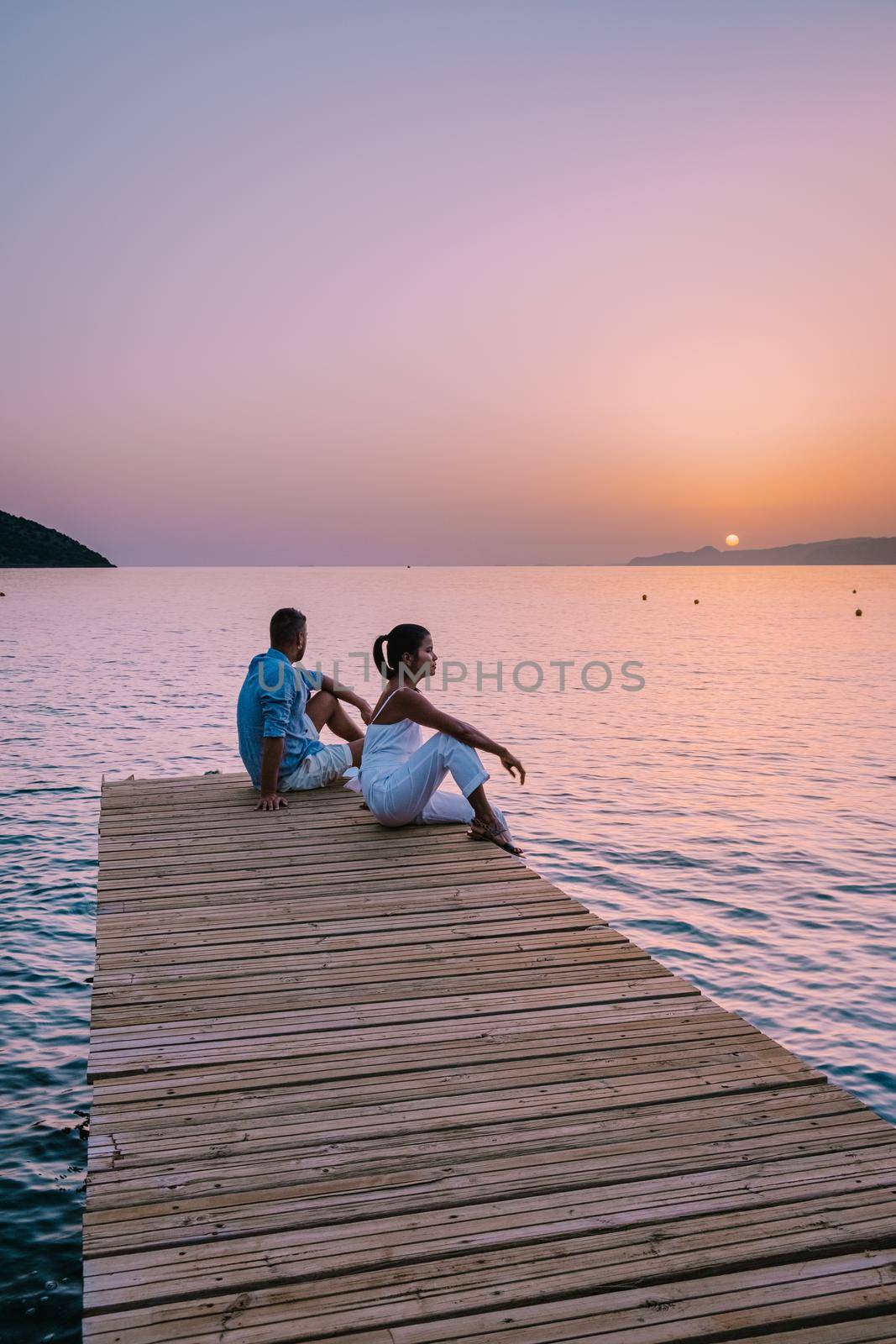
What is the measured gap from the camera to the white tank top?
8.00 m

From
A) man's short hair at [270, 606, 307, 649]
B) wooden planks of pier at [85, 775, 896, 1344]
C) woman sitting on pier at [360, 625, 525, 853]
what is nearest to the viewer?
wooden planks of pier at [85, 775, 896, 1344]

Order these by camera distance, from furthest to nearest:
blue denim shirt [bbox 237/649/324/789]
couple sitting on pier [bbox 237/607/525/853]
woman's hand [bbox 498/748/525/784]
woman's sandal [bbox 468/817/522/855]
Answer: blue denim shirt [bbox 237/649/324/789] < woman's sandal [bbox 468/817/522/855] < couple sitting on pier [bbox 237/607/525/853] < woman's hand [bbox 498/748/525/784]

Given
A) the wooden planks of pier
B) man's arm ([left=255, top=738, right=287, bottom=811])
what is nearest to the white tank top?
man's arm ([left=255, top=738, right=287, bottom=811])

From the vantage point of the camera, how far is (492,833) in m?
7.83

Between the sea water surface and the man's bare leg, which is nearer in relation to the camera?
the sea water surface

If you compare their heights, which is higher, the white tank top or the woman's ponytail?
the woman's ponytail

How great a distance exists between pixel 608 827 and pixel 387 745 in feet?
20.5

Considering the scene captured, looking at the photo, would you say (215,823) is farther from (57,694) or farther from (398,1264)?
(57,694)

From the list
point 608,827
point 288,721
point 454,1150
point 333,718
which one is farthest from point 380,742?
point 608,827

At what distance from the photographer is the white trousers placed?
7.33 m

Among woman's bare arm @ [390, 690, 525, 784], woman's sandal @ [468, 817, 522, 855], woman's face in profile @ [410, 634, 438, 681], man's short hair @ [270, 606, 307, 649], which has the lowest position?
woman's sandal @ [468, 817, 522, 855]

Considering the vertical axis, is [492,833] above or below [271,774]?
below

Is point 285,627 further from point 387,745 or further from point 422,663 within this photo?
point 422,663

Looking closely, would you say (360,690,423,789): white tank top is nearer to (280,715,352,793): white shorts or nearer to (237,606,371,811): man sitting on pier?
(237,606,371,811): man sitting on pier
